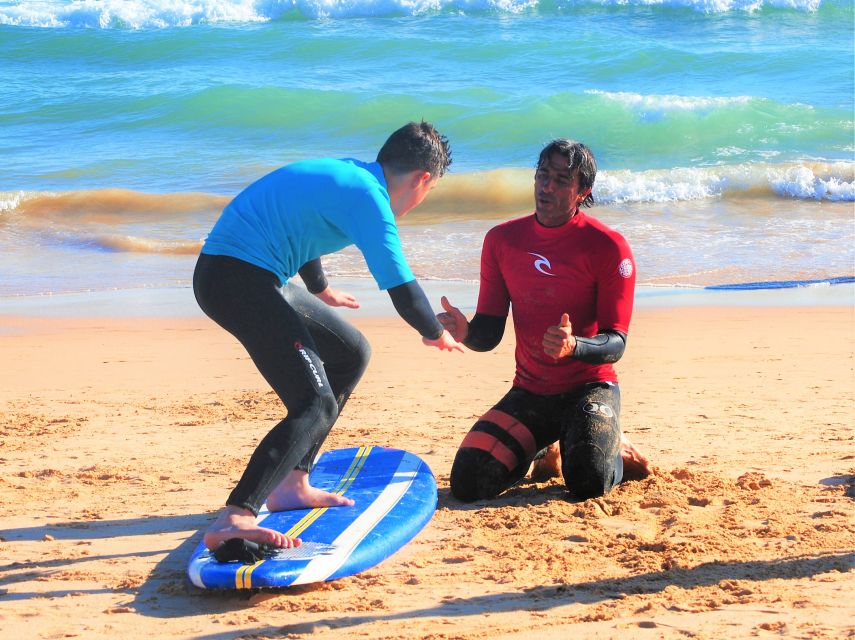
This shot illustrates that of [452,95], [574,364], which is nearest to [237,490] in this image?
[574,364]

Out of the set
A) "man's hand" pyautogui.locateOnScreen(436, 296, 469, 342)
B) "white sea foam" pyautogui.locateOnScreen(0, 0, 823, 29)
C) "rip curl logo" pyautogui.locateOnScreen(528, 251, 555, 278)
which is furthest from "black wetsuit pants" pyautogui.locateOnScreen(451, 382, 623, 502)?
"white sea foam" pyautogui.locateOnScreen(0, 0, 823, 29)

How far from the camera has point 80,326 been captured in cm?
848

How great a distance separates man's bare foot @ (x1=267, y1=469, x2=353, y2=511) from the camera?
175 inches

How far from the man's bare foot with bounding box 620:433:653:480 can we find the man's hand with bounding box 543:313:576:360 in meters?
0.75

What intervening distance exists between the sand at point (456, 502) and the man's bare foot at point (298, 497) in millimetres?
371

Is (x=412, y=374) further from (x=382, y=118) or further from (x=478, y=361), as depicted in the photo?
(x=382, y=118)

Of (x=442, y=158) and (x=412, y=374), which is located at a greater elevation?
(x=442, y=158)

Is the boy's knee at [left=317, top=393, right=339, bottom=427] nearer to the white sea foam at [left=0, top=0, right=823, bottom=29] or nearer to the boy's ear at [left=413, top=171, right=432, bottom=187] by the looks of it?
the boy's ear at [left=413, top=171, right=432, bottom=187]

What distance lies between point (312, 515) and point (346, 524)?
20cm

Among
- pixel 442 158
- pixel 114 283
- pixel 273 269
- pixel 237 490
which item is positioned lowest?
pixel 114 283

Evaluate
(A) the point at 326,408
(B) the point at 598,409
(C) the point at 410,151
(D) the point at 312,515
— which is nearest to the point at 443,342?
(A) the point at 326,408

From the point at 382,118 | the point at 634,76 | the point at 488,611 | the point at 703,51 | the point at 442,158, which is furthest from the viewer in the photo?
the point at 703,51

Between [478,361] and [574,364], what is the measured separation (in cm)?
249

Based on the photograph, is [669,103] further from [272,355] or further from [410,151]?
[272,355]
